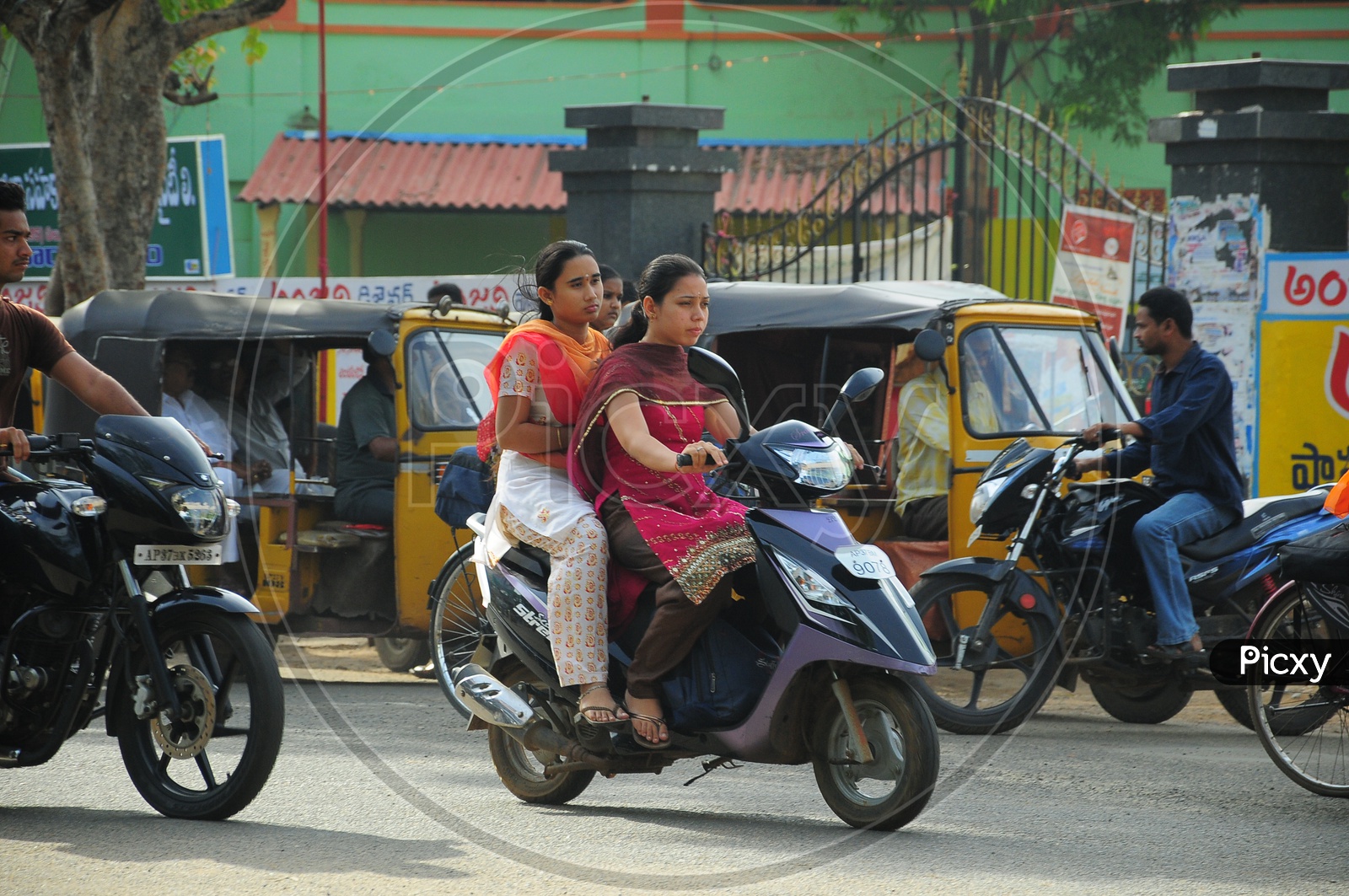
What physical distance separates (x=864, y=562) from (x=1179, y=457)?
2491 millimetres

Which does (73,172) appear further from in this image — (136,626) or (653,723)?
(653,723)

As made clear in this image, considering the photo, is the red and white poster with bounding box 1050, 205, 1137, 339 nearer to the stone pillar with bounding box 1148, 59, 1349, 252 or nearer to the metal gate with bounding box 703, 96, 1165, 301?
the metal gate with bounding box 703, 96, 1165, 301

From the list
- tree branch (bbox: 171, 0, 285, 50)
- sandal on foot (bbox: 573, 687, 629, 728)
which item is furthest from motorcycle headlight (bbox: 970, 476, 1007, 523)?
tree branch (bbox: 171, 0, 285, 50)

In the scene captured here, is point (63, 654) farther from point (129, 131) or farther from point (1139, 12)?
point (1139, 12)

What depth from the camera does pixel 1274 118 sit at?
32.1 ft

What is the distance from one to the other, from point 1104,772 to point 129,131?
28.9 feet

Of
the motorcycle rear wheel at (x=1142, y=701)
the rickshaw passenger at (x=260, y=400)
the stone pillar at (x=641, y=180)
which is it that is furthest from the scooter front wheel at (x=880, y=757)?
the stone pillar at (x=641, y=180)

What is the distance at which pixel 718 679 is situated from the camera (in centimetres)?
471

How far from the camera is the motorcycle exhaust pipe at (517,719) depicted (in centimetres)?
484

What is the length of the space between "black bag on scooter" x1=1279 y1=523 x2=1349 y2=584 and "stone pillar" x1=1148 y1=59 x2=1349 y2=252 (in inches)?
199

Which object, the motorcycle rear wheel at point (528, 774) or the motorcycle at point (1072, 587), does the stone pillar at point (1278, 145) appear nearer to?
the motorcycle at point (1072, 587)

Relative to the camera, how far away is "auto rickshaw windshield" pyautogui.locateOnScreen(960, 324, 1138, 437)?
7.57 metres

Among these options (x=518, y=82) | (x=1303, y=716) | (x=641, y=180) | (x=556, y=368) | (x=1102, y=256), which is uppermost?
(x=518, y=82)

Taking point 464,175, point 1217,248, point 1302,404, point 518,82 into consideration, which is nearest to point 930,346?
point 1302,404
